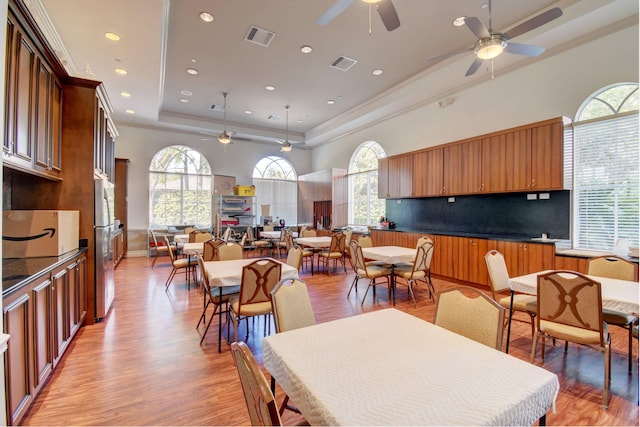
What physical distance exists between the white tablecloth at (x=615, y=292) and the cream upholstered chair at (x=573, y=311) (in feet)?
0.61

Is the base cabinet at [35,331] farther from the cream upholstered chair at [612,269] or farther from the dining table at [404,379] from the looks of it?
the cream upholstered chair at [612,269]

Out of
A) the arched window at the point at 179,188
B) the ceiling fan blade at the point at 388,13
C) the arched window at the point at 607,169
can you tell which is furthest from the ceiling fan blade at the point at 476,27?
the arched window at the point at 179,188

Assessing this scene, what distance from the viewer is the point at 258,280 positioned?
111 inches

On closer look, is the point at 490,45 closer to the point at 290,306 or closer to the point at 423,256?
the point at 423,256

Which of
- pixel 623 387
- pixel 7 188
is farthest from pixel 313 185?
pixel 623 387

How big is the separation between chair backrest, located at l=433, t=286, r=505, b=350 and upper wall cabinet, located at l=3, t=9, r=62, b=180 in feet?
10.6

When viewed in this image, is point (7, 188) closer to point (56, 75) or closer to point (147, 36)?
point (56, 75)

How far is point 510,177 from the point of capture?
4762mm

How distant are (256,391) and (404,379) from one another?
60 centimetres

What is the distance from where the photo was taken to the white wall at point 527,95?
3.83 meters

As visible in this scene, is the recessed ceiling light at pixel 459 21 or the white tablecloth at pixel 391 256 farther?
the white tablecloth at pixel 391 256

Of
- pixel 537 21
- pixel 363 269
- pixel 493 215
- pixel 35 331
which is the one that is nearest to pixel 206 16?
pixel 537 21

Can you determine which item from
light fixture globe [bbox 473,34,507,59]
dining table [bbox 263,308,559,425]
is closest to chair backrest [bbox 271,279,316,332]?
dining table [bbox 263,308,559,425]

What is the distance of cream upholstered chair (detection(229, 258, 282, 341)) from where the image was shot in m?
2.73
